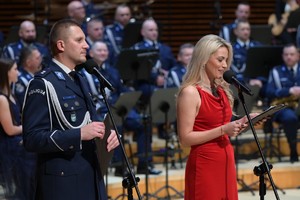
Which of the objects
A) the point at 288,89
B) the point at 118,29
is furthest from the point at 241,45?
the point at 118,29

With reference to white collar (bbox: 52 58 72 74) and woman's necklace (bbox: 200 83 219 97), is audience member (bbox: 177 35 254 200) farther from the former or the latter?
white collar (bbox: 52 58 72 74)

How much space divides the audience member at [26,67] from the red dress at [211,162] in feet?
14.2

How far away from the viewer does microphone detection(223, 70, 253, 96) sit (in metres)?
4.24

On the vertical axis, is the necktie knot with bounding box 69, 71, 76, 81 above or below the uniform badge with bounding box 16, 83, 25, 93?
above

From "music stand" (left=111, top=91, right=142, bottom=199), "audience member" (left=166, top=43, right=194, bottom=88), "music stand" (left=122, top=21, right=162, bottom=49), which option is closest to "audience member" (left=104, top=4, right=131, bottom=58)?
"music stand" (left=122, top=21, right=162, bottom=49)

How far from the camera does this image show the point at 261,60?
364 inches

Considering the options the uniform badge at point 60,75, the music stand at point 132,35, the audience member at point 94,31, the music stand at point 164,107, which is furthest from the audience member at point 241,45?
the uniform badge at point 60,75

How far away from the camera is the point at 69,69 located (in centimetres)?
389

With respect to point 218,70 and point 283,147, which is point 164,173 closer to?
point 283,147

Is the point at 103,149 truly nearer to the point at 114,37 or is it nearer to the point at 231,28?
the point at 114,37

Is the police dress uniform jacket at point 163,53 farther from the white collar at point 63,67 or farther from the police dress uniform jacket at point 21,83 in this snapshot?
the white collar at point 63,67

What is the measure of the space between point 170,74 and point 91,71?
18.2 ft

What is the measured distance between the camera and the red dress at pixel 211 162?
4387 mm

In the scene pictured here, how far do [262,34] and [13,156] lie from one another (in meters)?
5.21
